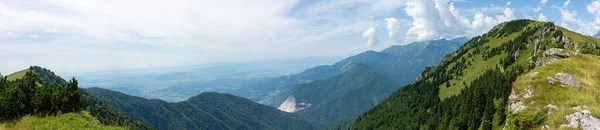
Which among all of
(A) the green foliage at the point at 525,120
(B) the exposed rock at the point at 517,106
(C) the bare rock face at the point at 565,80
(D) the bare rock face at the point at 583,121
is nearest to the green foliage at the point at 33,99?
(A) the green foliage at the point at 525,120

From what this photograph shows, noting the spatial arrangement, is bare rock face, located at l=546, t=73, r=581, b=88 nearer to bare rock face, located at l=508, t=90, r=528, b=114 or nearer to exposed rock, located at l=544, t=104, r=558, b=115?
bare rock face, located at l=508, t=90, r=528, b=114

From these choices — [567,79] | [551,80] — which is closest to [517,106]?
[551,80]

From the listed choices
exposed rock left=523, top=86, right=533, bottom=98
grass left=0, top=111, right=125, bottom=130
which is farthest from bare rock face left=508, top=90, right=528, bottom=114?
grass left=0, top=111, right=125, bottom=130

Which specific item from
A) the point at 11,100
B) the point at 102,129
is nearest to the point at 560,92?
the point at 102,129

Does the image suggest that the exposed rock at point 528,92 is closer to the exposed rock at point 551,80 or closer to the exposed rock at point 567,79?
the exposed rock at point 551,80

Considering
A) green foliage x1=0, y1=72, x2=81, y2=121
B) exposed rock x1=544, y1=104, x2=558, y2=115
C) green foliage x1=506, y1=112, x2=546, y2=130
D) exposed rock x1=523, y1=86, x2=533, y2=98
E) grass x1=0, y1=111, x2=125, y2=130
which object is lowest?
green foliage x1=506, y1=112, x2=546, y2=130

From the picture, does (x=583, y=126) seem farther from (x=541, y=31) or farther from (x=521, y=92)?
(x=541, y=31)
